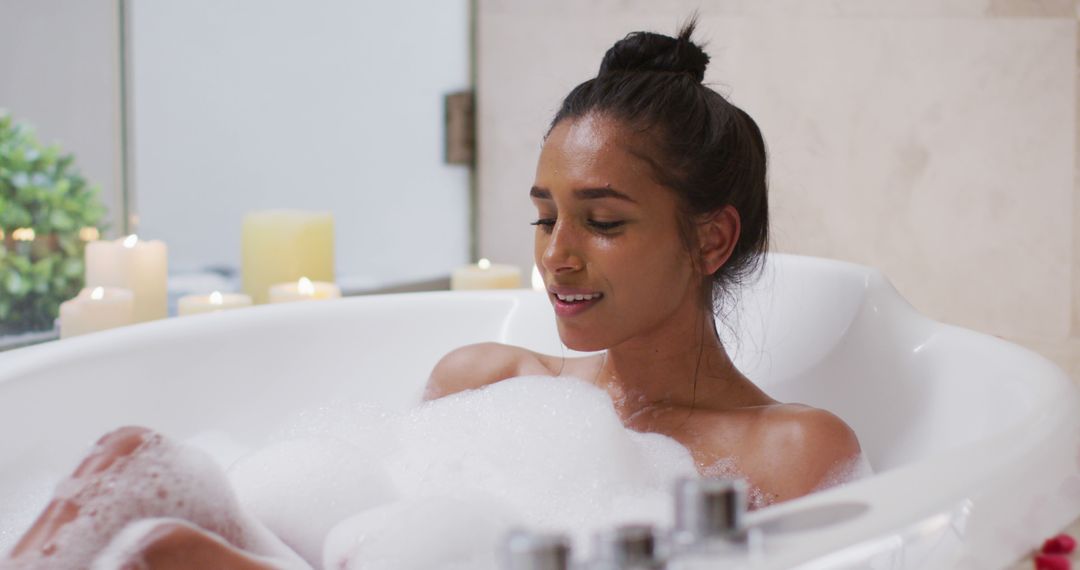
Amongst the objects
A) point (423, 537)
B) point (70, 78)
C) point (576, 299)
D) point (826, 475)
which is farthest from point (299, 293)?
point (826, 475)

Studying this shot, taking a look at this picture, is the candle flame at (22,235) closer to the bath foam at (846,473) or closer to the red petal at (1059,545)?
the bath foam at (846,473)

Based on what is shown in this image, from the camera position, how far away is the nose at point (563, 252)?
118 cm

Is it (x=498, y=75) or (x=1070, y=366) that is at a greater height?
(x=498, y=75)

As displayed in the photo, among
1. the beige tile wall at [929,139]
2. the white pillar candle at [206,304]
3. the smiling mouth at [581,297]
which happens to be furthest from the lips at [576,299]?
the beige tile wall at [929,139]

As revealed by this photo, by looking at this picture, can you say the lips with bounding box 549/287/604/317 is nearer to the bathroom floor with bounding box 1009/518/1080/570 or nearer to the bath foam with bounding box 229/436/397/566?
the bath foam with bounding box 229/436/397/566

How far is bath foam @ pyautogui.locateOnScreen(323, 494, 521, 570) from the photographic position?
3.36 feet

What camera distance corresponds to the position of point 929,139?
2225mm

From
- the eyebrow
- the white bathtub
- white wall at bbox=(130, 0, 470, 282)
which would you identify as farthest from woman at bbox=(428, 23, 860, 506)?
white wall at bbox=(130, 0, 470, 282)

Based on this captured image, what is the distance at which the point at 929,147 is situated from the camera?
222cm

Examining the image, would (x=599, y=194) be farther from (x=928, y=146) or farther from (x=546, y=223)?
(x=928, y=146)

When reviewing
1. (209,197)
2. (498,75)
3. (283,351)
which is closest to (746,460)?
(283,351)

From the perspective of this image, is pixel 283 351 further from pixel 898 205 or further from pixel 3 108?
pixel 898 205

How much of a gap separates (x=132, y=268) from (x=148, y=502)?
4.04 feet

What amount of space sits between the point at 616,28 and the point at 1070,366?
1287mm
